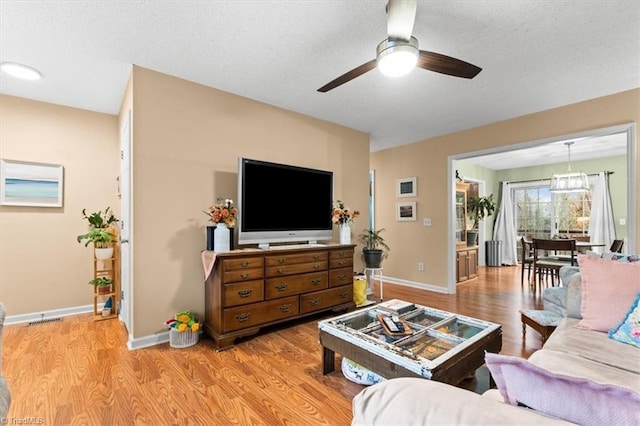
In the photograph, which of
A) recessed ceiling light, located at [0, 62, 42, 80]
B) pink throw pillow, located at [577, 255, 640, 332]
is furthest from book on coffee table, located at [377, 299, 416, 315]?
recessed ceiling light, located at [0, 62, 42, 80]

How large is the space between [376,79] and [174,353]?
A: 314 centimetres

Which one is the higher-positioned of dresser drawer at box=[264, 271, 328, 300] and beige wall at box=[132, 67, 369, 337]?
beige wall at box=[132, 67, 369, 337]

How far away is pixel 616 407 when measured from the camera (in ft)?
1.82

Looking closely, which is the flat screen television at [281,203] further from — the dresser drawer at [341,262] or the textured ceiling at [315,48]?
the textured ceiling at [315,48]

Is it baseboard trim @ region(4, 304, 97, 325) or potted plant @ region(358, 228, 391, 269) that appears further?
potted plant @ region(358, 228, 391, 269)

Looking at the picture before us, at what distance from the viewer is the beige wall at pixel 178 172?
8.39 feet

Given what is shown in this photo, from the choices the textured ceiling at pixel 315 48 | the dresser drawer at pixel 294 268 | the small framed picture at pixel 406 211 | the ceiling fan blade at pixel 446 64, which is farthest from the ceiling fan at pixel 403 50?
the small framed picture at pixel 406 211

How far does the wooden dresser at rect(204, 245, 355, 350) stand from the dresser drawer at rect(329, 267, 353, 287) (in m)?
0.01

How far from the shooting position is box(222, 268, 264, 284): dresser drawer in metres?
2.52

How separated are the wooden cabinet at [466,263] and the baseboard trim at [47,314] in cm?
536

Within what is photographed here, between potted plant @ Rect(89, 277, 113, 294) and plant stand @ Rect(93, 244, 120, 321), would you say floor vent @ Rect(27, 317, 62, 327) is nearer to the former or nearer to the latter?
plant stand @ Rect(93, 244, 120, 321)

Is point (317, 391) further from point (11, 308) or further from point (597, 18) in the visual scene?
point (11, 308)

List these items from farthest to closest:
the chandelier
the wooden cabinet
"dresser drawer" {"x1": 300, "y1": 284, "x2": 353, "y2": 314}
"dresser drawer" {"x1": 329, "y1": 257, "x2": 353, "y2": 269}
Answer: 1. the wooden cabinet
2. the chandelier
3. "dresser drawer" {"x1": 329, "y1": 257, "x2": 353, "y2": 269}
4. "dresser drawer" {"x1": 300, "y1": 284, "x2": 353, "y2": 314}

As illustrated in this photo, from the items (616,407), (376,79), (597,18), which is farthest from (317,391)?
(597,18)
